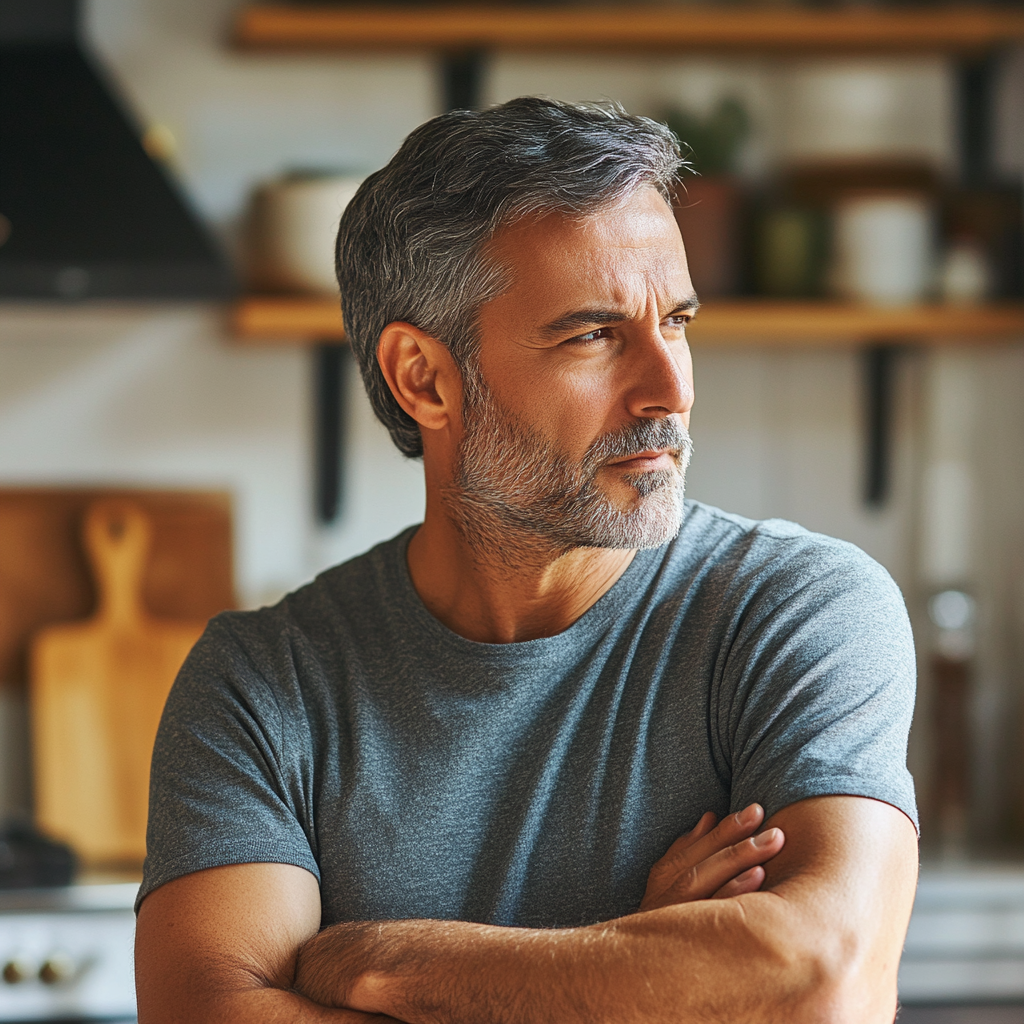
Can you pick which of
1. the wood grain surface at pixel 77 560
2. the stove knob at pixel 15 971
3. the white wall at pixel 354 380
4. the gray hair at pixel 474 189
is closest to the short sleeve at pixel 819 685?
the gray hair at pixel 474 189

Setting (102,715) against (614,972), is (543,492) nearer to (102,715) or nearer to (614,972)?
(614,972)

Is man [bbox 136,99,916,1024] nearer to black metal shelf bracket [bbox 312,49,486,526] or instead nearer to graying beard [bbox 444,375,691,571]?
graying beard [bbox 444,375,691,571]

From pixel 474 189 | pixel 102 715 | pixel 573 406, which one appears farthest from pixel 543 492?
pixel 102 715

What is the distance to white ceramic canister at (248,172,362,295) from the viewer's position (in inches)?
96.8

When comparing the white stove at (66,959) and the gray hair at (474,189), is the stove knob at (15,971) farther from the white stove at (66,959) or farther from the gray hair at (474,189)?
the gray hair at (474,189)

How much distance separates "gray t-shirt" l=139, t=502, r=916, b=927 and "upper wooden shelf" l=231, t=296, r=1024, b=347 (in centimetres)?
127

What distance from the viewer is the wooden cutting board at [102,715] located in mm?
2500

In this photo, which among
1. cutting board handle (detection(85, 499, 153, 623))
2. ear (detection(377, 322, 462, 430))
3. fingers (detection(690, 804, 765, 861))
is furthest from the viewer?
cutting board handle (detection(85, 499, 153, 623))

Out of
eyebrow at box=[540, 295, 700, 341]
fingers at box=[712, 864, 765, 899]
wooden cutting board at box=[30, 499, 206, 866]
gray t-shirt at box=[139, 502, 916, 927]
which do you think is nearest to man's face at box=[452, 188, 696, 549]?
eyebrow at box=[540, 295, 700, 341]

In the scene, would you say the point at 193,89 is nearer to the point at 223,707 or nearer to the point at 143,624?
the point at 143,624

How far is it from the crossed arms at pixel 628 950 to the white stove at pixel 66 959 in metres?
1.11

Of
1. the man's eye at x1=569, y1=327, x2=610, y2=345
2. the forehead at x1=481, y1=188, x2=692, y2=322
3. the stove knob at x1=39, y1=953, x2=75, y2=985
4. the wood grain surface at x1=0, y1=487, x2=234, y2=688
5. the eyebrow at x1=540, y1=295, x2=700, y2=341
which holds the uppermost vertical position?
the forehead at x1=481, y1=188, x2=692, y2=322

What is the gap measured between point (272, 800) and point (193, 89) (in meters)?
1.92

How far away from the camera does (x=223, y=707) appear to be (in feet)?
3.97
